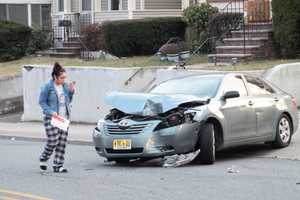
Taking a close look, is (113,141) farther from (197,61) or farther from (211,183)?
(197,61)

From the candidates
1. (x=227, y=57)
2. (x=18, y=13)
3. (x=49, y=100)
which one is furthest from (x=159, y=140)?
(x=18, y=13)

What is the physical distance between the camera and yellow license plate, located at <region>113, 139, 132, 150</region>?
11.6 meters

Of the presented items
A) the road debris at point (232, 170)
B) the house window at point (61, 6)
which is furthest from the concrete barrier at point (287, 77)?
the house window at point (61, 6)

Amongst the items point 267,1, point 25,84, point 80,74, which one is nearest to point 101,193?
point 80,74

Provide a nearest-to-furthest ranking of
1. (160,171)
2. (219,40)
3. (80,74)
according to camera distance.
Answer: (160,171) → (80,74) → (219,40)

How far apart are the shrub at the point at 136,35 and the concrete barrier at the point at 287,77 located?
889 centimetres

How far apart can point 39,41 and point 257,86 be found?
782 inches

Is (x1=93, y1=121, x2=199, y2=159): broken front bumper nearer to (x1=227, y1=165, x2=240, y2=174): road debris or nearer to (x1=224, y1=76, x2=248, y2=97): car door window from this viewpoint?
(x1=227, y1=165, x2=240, y2=174): road debris

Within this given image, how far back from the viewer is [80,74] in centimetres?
2011

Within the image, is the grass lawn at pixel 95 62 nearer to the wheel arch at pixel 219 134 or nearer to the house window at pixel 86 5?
the house window at pixel 86 5

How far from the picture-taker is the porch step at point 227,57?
70.6ft

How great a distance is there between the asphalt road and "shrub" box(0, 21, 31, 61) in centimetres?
1670

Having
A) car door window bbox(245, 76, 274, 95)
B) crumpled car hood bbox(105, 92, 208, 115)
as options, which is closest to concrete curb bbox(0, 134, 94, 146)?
crumpled car hood bbox(105, 92, 208, 115)

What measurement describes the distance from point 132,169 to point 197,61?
11453mm
